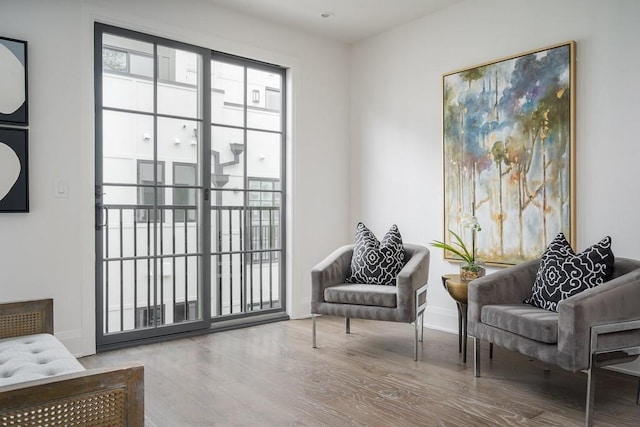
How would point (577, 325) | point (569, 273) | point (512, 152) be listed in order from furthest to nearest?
1. point (512, 152)
2. point (569, 273)
3. point (577, 325)

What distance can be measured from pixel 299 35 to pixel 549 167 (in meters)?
2.57

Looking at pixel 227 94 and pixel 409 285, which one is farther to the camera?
pixel 227 94

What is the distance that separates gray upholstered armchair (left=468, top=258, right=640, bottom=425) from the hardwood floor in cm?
28

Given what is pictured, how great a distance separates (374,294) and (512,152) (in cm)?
148

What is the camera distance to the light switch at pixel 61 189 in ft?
10.3

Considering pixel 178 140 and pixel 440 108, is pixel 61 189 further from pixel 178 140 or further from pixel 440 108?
pixel 440 108

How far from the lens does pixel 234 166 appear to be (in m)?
4.19

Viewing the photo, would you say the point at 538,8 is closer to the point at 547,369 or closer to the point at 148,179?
the point at 547,369

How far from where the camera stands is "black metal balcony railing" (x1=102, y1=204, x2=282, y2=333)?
11.6 feet

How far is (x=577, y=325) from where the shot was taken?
7.22 feet

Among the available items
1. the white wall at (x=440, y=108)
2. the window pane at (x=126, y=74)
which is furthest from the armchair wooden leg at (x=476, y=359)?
the window pane at (x=126, y=74)

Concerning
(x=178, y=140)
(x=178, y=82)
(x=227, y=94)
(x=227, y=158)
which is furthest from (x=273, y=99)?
(x=178, y=140)

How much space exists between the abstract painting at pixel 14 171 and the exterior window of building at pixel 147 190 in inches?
30.4

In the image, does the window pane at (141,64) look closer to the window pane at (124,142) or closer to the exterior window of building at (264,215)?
the window pane at (124,142)
